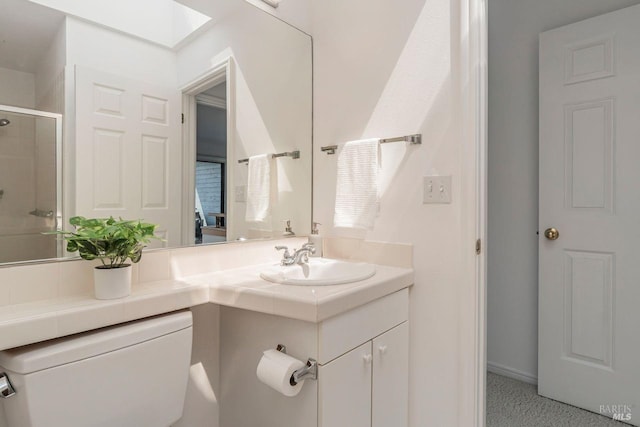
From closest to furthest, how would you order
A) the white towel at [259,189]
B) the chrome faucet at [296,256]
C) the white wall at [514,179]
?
the chrome faucet at [296,256], the white towel at [259,189], the white wall at [514,179]

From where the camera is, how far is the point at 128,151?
3.84 feet

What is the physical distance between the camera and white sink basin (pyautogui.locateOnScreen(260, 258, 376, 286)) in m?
1.20

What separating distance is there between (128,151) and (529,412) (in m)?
2.23

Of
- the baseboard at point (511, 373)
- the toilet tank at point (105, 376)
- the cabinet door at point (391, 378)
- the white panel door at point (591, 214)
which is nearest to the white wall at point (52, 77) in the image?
the toilet tank at point (105, 376)

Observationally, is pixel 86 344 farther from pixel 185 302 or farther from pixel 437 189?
pixel 437 189

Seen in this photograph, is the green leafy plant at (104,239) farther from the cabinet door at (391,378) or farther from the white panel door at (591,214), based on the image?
the white panel door at (591,214)

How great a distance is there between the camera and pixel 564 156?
1.88 meters

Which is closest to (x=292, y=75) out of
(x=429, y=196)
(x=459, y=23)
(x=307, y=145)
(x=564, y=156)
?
(x=307, y=145)

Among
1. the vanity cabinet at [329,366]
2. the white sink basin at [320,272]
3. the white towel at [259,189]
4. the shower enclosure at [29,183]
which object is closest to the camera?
the shower enclosure at [29,183]

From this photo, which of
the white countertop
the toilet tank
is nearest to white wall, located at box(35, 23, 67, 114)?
the white countertop

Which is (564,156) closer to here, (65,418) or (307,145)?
(307,145)

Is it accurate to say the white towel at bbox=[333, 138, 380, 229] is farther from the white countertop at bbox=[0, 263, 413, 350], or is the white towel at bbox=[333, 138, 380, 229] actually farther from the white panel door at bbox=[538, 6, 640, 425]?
the white panel door at bbox=[538, 6, 640, 425]

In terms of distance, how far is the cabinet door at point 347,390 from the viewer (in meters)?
1.03

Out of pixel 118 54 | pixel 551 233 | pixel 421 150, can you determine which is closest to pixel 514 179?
pixel 551 233
